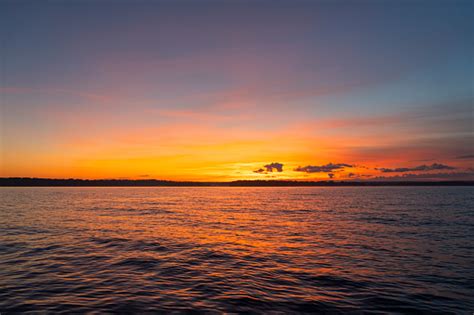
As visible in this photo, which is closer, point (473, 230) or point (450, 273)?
point (450, 273)

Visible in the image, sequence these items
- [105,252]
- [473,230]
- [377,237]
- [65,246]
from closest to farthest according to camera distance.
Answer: [105,252] → [65,246] → [377,237] → [473,230]

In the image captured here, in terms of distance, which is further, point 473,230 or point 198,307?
point 473,230

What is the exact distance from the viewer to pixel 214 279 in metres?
18.5

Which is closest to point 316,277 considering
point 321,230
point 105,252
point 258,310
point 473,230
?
point 258,310

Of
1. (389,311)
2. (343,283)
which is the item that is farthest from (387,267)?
(389,311)

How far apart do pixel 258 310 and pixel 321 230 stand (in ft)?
88.1

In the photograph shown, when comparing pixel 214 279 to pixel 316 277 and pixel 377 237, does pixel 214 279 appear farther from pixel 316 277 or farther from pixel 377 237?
pixel 377 237

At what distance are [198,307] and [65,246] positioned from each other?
19594 millimetres

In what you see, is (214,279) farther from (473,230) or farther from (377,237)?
(473,230)

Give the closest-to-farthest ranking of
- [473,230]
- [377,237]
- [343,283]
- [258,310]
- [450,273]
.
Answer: [258,310] < [343,283] < [450,273] < [377,237] < [473,230]

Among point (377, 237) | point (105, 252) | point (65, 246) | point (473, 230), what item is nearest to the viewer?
point (105, 252)

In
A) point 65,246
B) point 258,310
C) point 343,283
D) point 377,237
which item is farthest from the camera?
point 377,237

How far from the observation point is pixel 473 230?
38438 mm

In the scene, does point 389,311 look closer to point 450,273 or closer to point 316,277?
point 316,277
